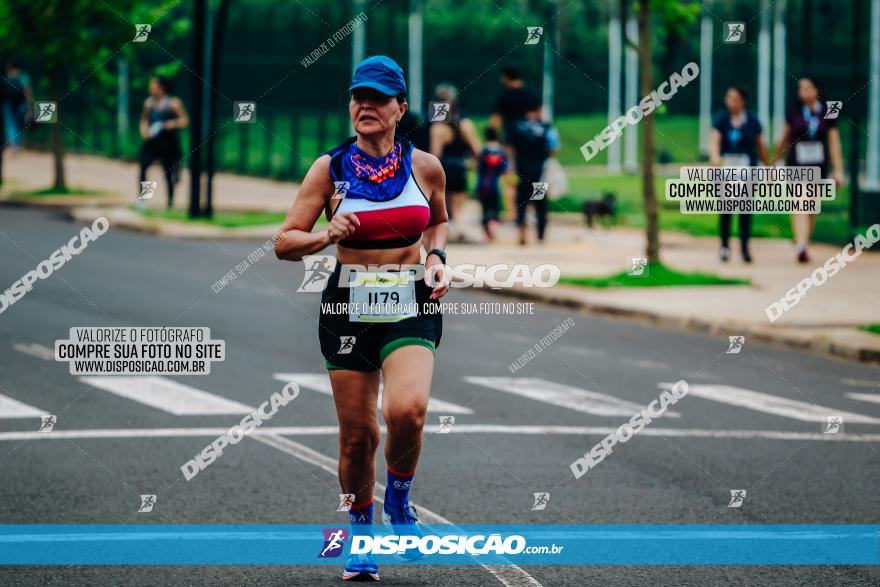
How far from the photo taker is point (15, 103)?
3859 cm

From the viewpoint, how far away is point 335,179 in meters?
7.26

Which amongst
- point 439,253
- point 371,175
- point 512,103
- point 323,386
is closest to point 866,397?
point 323,386

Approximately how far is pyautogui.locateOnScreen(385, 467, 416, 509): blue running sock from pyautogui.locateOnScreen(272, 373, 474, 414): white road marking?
4887mm

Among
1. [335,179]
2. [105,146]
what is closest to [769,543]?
[335,179]

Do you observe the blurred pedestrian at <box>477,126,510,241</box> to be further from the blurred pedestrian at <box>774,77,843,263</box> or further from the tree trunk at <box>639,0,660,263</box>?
the blurred pedestrian at <box>774,77,843,263</box>

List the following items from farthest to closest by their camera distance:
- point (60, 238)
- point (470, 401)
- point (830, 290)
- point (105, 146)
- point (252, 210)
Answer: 1. point (105, 146)
2. point (252, 210)
3. point (60, 238)
4. point (830, 290)
5. point (470, 401)

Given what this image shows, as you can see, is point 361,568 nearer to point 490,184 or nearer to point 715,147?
point 715,147

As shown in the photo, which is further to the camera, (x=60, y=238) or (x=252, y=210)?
(x=252, y=210)

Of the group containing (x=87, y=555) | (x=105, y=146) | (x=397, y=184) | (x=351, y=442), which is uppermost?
(x=105, y=146)

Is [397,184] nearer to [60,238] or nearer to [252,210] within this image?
[60,238]

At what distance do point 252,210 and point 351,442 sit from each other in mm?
23703

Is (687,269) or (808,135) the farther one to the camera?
(687,269)

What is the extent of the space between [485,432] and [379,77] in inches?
190

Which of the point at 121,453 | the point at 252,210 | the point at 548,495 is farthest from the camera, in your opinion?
the point at 252,210
